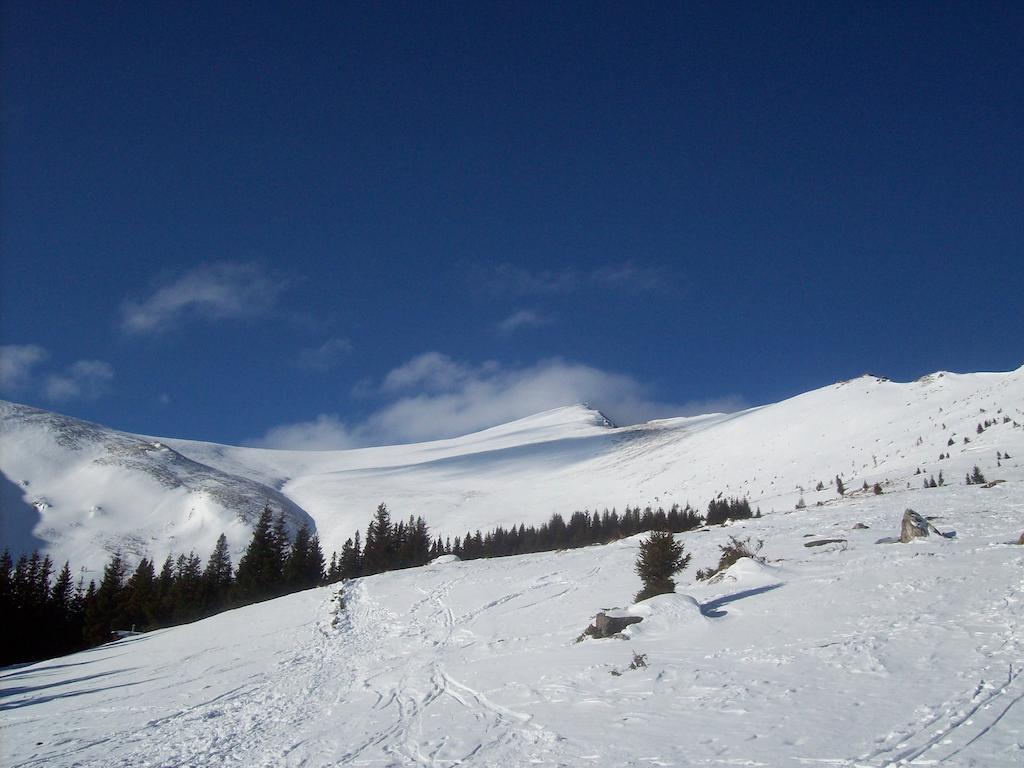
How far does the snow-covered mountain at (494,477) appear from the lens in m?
82.8

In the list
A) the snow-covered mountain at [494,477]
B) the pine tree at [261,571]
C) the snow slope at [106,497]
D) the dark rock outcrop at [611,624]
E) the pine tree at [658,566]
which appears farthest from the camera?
the snow slope at [106,497]

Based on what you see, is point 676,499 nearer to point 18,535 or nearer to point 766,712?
point 766,712

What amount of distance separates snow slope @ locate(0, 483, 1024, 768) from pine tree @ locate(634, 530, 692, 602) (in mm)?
1281

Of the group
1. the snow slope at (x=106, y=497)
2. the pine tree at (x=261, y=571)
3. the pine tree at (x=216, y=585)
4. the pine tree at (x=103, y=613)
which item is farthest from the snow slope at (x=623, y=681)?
the snow slope at (x=106, y=497)

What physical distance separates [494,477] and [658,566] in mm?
156633

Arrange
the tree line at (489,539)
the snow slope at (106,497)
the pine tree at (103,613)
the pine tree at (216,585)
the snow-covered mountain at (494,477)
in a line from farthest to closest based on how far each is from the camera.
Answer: the snow slope at (106,497)
the snow-covered mountain at (494,477)
the tree line at (489,539)
the pine tree at (216,585)
the pine tree at (103,613)

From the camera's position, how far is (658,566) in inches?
754

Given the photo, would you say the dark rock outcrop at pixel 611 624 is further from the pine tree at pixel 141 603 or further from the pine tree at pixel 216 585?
the pine tree at pixel 141 603

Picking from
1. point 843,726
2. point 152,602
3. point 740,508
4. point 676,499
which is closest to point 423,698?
point 843,726

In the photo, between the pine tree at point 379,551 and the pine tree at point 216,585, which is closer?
the pine tree at point 216,585

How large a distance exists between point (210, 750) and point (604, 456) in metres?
180

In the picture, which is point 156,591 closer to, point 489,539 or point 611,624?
point 489,539

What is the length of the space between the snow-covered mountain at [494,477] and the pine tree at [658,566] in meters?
46.9

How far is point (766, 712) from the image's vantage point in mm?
9352
